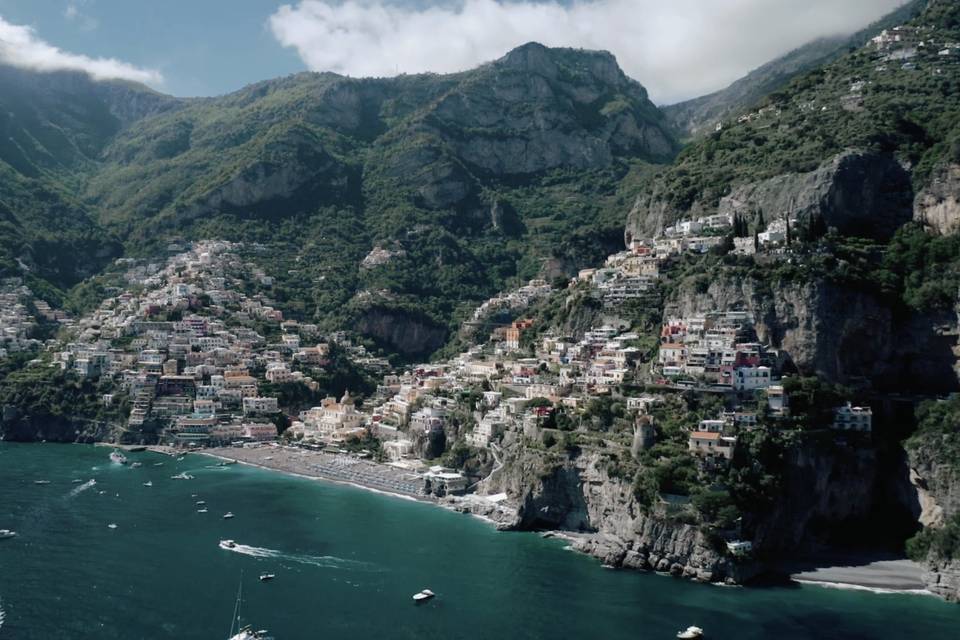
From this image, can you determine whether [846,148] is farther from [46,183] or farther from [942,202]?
[46,183]

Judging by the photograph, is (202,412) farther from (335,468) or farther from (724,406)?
(724,406)

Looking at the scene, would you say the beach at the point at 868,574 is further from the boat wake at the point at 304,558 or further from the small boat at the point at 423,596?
the boat wake at the point at 304,558

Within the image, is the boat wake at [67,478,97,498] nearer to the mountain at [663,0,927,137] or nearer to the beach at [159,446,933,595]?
the beach at [159,446,933,595]

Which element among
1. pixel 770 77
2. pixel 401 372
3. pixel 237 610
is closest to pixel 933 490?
pixel 237 610

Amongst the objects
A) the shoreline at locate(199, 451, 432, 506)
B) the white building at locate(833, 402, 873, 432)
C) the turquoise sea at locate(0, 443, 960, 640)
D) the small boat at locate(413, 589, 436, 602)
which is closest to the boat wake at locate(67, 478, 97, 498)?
the turquoise sea at locate(0, 443, 960, 640)

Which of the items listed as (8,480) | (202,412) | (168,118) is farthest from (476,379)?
(168,118)

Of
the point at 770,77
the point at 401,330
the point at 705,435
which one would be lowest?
the point at 705,435
